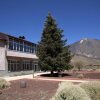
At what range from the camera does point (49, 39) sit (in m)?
39.3

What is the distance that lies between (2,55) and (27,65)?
13.8 metres

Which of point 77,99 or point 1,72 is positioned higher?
point 1,72

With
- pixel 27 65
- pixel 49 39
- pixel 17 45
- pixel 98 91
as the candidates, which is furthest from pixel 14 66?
pixel 98 91

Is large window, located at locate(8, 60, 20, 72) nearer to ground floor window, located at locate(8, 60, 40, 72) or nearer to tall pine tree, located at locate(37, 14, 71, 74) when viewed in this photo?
ground floor window, located at locate(8, 60, 40, 72)

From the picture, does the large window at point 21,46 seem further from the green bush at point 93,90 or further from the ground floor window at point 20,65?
the green bush at point 93,90

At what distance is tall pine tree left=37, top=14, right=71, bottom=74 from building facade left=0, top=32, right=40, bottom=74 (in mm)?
6726

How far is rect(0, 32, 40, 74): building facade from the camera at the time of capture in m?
42.8

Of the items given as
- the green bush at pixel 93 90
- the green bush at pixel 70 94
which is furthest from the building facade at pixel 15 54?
the green bush at pixel 70 94

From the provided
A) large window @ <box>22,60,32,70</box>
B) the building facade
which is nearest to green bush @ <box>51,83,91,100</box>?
the building facade

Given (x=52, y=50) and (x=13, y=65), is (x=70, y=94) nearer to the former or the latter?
(x=52, y=50)

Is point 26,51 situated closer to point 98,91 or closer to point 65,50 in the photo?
point 65,50

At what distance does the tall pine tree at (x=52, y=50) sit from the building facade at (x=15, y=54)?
22.1ft

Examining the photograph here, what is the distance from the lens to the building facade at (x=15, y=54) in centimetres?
4284

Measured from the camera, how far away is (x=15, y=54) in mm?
47188
